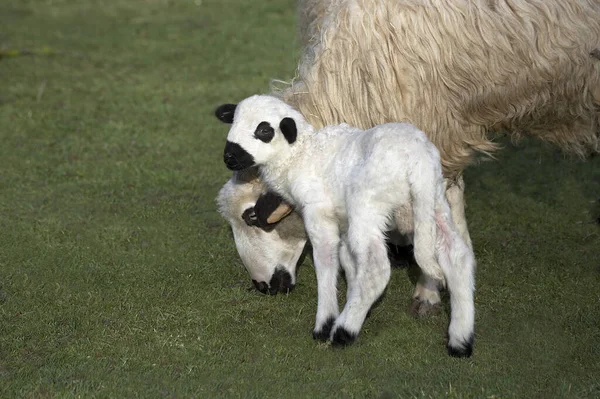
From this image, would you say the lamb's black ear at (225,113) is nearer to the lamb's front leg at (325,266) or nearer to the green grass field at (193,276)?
the lamb's front leg at (325,266)

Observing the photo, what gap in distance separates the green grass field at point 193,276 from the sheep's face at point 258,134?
2.88 ft

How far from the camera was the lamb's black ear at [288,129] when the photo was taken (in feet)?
15.1

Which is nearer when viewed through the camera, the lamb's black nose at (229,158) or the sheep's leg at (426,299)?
the lamb's black nose at (229,158)

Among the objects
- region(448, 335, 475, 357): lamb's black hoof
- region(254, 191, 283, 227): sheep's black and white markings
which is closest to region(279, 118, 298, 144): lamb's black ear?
region(254, 191, 283, 227): sheep's black and white markings

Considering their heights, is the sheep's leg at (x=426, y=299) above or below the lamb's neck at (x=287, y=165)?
below

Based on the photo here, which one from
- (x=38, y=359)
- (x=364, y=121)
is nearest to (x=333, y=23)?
(x=364, y=121)

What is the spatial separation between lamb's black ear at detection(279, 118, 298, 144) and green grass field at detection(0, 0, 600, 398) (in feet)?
3.19

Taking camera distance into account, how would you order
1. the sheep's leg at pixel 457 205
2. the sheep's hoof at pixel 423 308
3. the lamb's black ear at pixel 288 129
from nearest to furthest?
the lamb's black ear at pixel 288 129
the sheep's hoof at pixel 423 308
the sheep's leg at pixel 457 205

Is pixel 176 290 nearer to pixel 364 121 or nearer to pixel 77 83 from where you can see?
pixel 364 121

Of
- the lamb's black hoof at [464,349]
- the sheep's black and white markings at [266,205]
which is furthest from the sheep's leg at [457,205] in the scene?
the lamb's black hoof at [464,349]

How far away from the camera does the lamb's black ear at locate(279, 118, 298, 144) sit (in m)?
4.60

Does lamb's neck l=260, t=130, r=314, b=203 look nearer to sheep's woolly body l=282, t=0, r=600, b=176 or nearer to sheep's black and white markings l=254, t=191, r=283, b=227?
sheep's black and white markings l=254, t=191, r=283, b=227

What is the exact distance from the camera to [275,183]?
4.83 metres

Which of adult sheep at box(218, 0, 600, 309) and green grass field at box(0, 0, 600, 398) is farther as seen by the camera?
adult sheep at box(218, 0, 600, 309)
